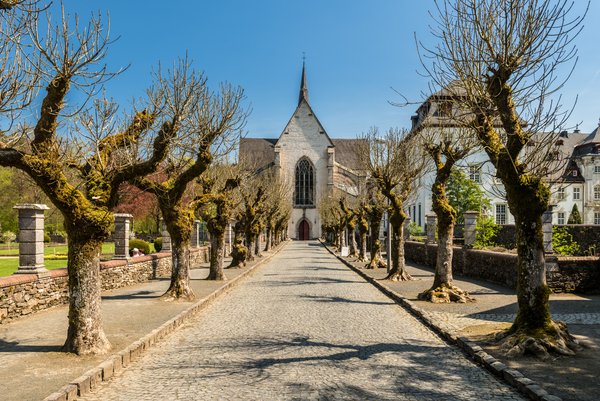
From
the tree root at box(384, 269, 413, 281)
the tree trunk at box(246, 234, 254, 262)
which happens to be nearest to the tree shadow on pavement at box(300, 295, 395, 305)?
the tree root at box(384, 269, 413, 281)

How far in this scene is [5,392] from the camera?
21.0 ft

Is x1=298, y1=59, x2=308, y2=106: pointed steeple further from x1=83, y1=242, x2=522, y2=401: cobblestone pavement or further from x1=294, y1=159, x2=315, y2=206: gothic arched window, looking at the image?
x1=83, y1=242, x2=522, y2=401: cobblestone pavement

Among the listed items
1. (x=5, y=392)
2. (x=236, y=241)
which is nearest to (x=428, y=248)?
(x=236, y=241)

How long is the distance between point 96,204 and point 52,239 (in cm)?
6235

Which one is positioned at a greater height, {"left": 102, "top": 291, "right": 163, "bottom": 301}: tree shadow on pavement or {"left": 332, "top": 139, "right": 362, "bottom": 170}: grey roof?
{"left": 332, "top": 139, "right": 362, "bottom": 170}: grey roof

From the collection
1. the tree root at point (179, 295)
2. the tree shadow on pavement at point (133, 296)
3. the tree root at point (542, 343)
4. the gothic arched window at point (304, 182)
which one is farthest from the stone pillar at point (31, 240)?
the gothic arched window at point (304, 182)

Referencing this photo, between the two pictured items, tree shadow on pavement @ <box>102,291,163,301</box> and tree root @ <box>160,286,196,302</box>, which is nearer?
tree root @ <box>160,286,196,302</box>

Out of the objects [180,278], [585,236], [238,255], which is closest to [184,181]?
[180,278]

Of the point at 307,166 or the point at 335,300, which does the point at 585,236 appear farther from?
the point at 307,166

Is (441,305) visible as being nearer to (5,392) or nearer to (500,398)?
(500,398)

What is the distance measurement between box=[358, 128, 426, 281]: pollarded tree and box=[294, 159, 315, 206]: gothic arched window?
61887 millimetres

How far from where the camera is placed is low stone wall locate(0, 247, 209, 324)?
39.2ft

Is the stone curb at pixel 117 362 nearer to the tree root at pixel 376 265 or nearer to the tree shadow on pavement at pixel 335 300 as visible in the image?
the tree shadow on pavement at pixel 335 300

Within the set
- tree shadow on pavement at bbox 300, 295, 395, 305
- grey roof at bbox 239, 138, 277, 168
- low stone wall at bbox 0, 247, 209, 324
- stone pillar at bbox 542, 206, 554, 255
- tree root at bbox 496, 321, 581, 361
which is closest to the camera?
tree root at bbox 496, 321, 581, 361
